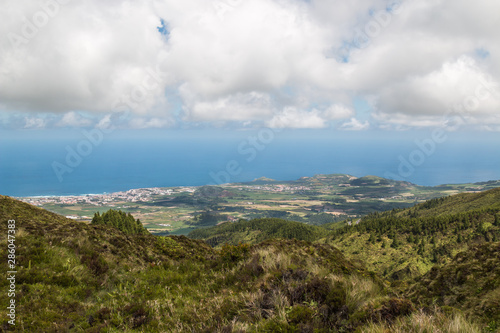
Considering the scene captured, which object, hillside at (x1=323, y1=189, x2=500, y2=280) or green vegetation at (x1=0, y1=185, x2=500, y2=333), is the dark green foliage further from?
hillside at (x1=323, y1=189, x2=500, y2=280)

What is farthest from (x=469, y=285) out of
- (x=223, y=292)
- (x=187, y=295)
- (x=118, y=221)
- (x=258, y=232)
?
(x=258, y=232)

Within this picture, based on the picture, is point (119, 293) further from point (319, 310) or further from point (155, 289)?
point (319, 310)

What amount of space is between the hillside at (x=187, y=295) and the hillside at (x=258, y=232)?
78.4 m

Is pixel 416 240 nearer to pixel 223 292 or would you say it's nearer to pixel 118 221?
pixel 223 292

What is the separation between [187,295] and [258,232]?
4229 inches

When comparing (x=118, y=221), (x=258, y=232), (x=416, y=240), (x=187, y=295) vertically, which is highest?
(x=187, y=295)

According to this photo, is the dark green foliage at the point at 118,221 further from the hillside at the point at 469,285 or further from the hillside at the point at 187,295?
the hillside at the point at 469,285

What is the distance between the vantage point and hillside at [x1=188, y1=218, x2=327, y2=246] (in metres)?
90.6

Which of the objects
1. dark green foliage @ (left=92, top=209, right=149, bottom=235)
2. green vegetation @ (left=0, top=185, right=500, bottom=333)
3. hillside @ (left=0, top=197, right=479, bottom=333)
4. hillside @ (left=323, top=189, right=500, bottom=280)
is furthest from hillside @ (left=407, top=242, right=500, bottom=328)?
dark green foliage @ (left=92, top=209, right=149, bottom=235)

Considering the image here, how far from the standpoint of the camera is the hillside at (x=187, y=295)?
5246mm

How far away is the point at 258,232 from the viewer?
Answer: 112m

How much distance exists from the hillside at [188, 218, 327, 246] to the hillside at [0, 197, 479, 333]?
78.4 meters

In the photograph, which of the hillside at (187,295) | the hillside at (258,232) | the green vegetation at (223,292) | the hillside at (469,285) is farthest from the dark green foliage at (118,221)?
the hillside at (258,232)

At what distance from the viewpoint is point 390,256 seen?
45438 mm
